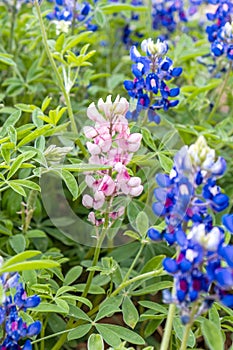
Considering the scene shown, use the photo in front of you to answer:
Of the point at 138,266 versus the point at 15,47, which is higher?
the point at 15,47

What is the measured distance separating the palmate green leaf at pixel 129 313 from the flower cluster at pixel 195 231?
45cm

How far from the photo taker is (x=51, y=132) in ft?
5.49

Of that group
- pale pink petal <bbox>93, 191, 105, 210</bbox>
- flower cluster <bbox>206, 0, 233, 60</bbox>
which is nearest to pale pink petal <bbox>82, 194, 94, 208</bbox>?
pale pink petal <bbox>93, 191, 105, 210</bbox>

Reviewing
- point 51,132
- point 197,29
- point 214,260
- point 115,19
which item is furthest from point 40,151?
point 197,29

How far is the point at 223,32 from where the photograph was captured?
207 centimetres

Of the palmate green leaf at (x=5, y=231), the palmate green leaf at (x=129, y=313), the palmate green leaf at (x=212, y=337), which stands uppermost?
the palmate green leaf at (x=212, y=337)

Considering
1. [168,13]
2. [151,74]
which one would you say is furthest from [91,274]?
[168,13]

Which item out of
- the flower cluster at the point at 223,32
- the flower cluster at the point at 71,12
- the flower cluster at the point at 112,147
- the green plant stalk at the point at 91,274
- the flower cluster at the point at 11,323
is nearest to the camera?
the flower cluster at the point at 11,323

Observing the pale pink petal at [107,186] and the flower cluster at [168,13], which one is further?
the flower cluster at [168,13]

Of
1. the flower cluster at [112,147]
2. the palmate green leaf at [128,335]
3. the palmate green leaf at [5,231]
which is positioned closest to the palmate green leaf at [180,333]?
the palmate green leaf at [128,335]

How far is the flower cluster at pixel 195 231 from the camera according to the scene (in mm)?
1046

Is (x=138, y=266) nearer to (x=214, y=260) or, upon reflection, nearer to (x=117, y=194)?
(x=117, y=194)

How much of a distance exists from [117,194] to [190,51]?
113cm

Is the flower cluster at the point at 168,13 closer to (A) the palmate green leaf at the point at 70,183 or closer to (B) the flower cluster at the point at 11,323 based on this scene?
(A) the palmate green leaf at the point at 70,183
